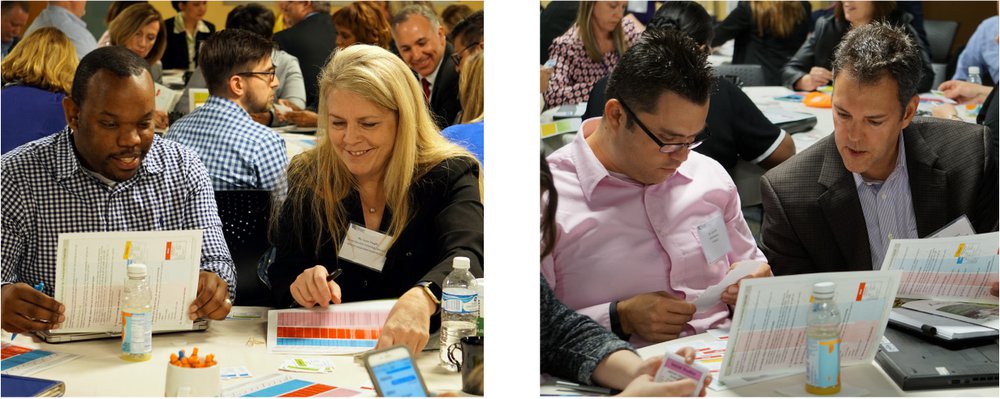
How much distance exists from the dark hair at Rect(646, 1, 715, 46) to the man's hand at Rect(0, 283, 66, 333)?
1.56 m

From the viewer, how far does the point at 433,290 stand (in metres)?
2.28

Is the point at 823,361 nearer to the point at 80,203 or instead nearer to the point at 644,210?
the point at 644,210

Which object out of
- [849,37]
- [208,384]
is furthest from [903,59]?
[208,384]

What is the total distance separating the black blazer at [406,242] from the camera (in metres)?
2.49

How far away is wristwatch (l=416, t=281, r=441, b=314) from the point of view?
227 cm

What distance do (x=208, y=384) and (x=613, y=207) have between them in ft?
3.31

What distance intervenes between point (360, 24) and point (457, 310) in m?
1.96

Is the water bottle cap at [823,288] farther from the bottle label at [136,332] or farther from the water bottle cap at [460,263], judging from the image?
the bottle label at [136,332]

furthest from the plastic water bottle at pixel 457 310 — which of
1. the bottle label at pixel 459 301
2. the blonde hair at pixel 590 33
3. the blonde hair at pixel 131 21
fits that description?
the blonde hair at pixel 131 21

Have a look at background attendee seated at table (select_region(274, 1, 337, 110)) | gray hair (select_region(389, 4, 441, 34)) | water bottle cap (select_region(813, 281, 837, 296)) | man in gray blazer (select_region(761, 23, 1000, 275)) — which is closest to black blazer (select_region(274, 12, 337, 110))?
background attendee seated at table (select_region(274, 1, 337, 110))

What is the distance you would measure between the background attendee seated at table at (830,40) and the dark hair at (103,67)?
75.1 inches

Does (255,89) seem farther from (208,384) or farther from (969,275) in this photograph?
(969,275)

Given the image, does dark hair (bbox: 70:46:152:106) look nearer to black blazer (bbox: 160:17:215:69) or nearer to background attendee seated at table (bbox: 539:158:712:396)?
background attendee seated at table (bbox: 539:158:712:396)

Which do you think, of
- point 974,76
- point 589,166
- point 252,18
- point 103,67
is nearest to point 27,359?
point 103,67
